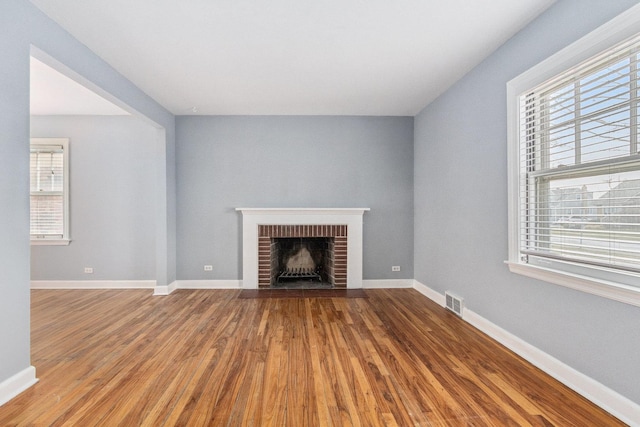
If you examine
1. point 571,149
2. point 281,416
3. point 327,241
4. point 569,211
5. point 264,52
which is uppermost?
point 264,52

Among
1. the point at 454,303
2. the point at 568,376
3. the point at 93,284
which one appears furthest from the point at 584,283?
the point at 93,284

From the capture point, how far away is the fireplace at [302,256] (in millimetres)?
4801

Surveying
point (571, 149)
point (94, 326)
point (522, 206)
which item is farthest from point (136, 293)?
point (571, 149)

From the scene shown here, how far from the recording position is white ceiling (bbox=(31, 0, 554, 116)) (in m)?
2.33

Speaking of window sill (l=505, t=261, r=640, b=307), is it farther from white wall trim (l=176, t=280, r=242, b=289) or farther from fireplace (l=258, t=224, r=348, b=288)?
white wall trim (l=176, t=280, r=242, b=289)

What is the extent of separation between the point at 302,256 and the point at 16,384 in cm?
368

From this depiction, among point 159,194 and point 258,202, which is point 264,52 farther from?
point 159,194

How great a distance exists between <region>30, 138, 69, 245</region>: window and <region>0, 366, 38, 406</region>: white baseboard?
3284 mm

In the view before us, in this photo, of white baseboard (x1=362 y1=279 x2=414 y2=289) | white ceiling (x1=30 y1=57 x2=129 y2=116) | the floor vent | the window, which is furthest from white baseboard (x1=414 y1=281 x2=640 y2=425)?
the window

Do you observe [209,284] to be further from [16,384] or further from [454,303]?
[454,303]

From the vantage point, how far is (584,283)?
2002mm

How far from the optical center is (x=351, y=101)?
14.0 feet

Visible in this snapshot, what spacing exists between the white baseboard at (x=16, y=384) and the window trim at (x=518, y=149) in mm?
3623

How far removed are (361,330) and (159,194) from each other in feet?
11.0
